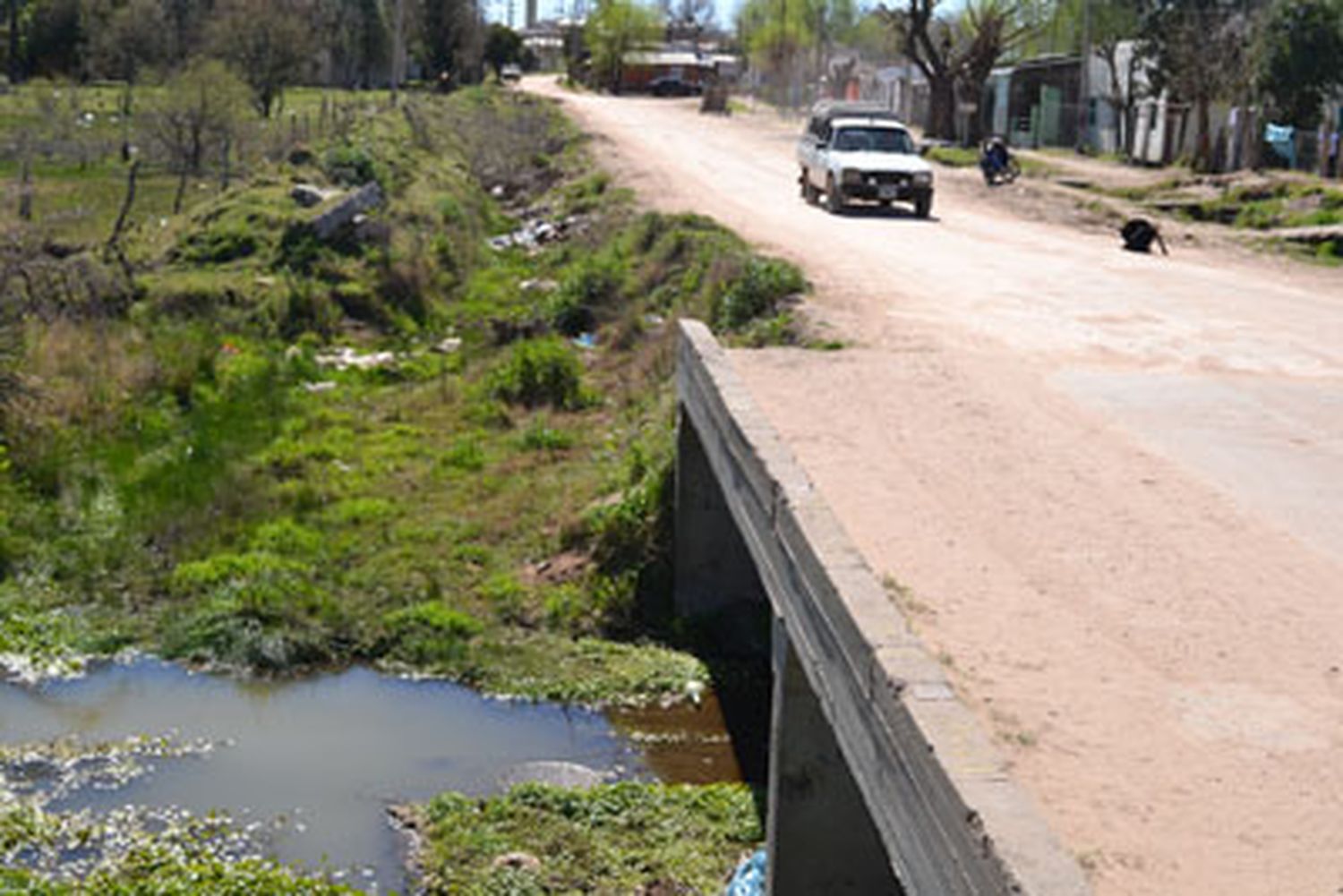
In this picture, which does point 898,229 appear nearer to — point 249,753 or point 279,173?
point 279,173

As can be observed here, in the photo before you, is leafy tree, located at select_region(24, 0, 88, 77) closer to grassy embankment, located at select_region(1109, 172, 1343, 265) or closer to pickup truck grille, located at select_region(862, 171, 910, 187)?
grassy embankment, located at select_region(1109, 172, 1343, 265)

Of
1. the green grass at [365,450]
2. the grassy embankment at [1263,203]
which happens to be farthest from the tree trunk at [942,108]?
the green grass at [365,450]

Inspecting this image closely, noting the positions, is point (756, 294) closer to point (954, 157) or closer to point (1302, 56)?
point (1302, 56)

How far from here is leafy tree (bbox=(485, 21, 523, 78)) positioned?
104 m

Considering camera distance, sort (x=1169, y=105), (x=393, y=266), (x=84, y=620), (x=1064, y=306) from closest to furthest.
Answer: (x=84, y=620) < (x=1064, y=306) < (x=393, y=266) < (x=1169, y=105)

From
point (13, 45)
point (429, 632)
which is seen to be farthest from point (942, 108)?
point (429, 632)

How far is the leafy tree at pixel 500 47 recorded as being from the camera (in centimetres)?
10444

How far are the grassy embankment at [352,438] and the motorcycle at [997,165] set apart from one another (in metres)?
11.7

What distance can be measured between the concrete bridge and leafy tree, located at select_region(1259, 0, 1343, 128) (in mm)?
32462

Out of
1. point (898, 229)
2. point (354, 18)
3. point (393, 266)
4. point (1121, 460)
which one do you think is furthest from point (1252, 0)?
point (1121, 460)

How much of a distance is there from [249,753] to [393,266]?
1651cm

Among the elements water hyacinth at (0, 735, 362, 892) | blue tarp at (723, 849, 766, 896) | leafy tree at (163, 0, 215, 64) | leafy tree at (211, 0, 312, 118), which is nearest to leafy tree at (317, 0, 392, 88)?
leafy tree at (163, 0, 215, 64)

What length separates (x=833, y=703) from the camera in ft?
24.4

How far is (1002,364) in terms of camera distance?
1463cm
